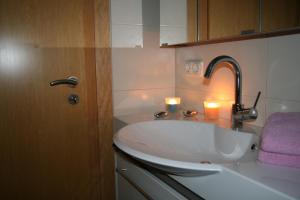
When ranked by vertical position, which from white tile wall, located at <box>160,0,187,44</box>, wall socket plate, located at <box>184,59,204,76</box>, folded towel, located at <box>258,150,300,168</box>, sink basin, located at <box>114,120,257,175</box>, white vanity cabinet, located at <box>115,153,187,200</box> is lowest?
white vanity cabinet, located at <box>115,153,187,200</box>

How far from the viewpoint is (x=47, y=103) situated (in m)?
1.44

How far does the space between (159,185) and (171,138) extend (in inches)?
10.9

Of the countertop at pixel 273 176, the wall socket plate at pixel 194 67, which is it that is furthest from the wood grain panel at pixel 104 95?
the countertop at pixel 273 176

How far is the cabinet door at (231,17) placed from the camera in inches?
38.9

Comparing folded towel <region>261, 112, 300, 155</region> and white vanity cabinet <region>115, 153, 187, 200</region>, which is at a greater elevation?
folded towel <region>261, 112, 300, 155</region>

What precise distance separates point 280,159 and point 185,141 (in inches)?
19.9

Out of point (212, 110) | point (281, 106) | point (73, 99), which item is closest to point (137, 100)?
point (73, 99)

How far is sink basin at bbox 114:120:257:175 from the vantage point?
0.95 m

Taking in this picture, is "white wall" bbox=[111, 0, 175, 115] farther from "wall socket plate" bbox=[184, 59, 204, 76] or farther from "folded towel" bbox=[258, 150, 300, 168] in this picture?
"folded towel" bbox=[258, 150, 300, 168]

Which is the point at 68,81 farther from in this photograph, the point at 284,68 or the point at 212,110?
the point at 284,68

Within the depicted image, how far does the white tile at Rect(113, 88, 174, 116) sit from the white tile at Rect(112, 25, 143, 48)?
0.25m

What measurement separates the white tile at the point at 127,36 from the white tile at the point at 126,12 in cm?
3

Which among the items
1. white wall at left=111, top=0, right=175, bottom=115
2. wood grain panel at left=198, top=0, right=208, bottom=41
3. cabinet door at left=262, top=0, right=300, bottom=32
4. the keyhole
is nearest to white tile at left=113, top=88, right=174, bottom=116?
white wall at left=111, top=0, right=175, bottom=115

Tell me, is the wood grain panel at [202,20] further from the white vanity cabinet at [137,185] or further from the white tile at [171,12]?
the white vanity cabinet at [137,185]
